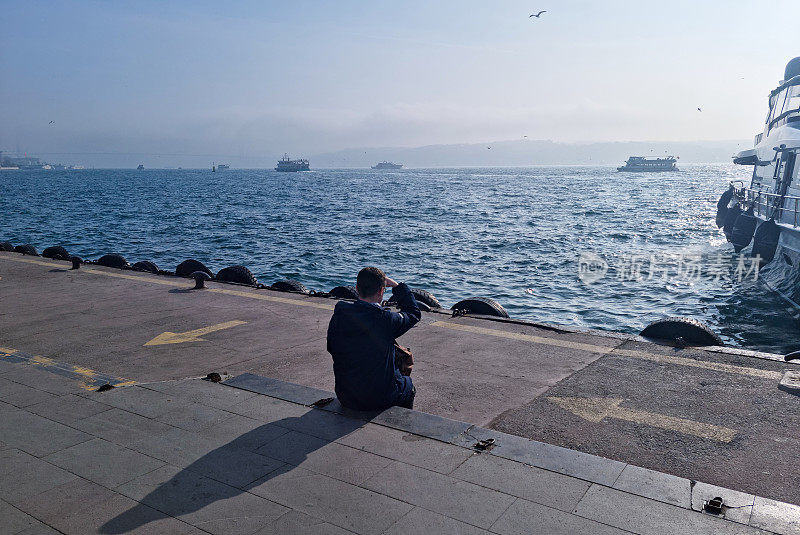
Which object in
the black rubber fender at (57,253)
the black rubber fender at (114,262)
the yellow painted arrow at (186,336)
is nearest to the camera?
the yellow painted arrow at (186,336)

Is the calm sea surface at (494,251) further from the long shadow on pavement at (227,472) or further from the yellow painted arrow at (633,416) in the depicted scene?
the long shadow on pavement at (227,472)

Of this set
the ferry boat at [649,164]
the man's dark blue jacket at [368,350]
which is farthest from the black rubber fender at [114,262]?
the ferry boat at [649,164]

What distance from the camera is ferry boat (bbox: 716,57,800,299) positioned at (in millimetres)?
20234

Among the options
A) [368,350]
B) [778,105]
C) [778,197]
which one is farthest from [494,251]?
[368,350]

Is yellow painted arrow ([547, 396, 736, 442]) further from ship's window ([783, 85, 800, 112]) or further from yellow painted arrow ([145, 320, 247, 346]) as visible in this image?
ship's window ([783, 85, 800, 112])

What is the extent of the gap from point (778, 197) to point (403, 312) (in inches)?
932

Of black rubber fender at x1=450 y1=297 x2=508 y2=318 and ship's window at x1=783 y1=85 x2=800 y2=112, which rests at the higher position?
ship's window at x1=783 y1=85 x2=800 y2=112

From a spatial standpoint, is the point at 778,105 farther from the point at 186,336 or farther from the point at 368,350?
the point at 368,350

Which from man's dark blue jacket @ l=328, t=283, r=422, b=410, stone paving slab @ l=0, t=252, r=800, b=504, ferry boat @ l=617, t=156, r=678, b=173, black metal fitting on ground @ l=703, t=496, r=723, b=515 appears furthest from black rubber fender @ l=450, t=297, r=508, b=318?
ferry boat @ l=617, t=156, r=678, b=173

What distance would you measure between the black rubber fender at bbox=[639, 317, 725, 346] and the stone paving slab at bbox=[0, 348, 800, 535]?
13.0 ft

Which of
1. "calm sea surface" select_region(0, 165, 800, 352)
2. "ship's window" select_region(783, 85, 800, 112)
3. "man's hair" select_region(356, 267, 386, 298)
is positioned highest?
"ship's window" select_region(783, 85, 800, 112)

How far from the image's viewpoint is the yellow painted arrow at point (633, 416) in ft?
16.7

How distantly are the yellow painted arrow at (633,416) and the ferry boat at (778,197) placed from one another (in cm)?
1628

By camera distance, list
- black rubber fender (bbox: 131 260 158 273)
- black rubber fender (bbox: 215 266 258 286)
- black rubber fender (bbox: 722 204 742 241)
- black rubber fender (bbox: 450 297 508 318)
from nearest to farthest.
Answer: black rubber fender (bbox: 450 297 508 318) < black rubber fender (bbox: 215 266 258 286) < black rubber fender (bbox: 131 260 158 273) < black rubber fender (bbox: 722 204 742 241)
